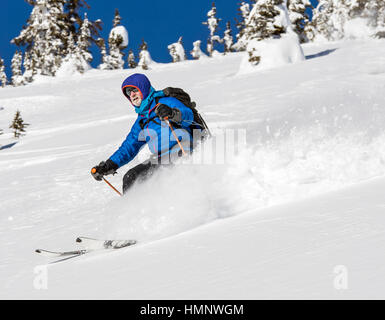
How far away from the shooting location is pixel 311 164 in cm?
449

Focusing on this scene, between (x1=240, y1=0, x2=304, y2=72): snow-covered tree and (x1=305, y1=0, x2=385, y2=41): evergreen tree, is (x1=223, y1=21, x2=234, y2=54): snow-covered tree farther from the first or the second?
(x1=240, y1=0, x2=304, y2=72): snow-covered tree

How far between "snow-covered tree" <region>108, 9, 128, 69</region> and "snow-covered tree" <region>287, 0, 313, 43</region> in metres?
17.5

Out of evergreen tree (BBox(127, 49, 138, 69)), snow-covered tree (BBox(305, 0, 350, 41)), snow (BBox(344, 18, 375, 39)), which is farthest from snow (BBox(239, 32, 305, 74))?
evergreen tree (BBox(127, 49, 138, 69))

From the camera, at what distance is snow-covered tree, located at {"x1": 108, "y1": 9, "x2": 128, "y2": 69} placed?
44125mm

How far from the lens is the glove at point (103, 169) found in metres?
4.61

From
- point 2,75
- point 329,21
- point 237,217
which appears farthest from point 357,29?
point 2,75

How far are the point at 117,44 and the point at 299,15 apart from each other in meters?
19.2

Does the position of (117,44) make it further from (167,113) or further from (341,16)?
(167,113)

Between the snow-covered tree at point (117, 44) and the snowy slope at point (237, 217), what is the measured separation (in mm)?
36668

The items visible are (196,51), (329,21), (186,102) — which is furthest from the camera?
(196,51)

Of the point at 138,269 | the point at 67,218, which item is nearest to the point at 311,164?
the point at 138,269

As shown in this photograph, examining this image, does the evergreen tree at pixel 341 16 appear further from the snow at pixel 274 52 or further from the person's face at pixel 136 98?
the person's face at pixel 136 98

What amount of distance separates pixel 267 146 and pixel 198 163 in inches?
30.7

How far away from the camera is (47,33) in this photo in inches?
1409
